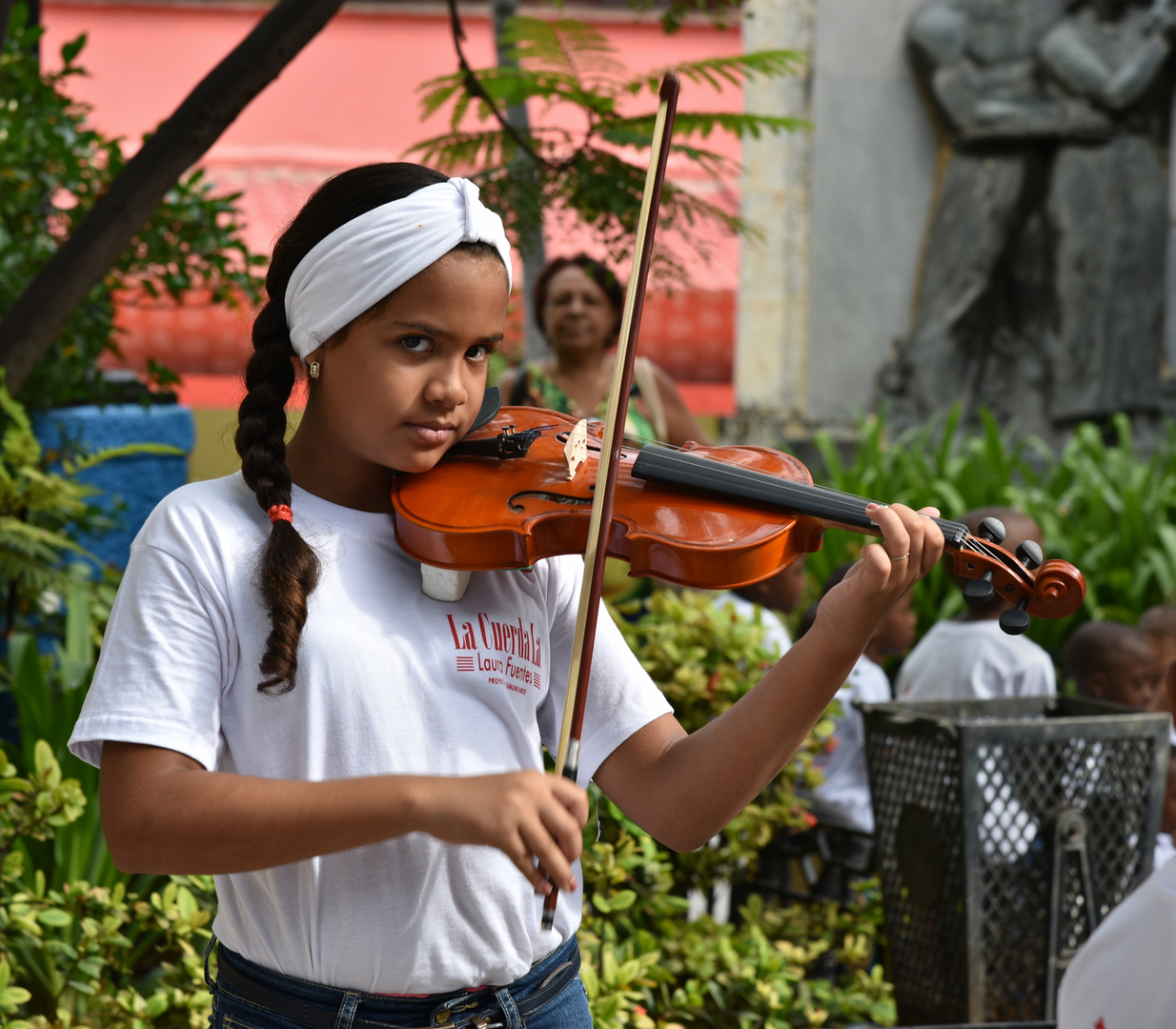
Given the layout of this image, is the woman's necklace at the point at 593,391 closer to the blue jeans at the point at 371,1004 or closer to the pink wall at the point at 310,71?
the blue jeans at the point at 371,1004

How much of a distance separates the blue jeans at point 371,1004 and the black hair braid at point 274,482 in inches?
11.4

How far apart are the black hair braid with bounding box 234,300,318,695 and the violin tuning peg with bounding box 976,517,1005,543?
74 cm

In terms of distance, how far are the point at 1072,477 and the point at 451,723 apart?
5114mm

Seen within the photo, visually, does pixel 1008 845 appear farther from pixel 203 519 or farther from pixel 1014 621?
pixel 203 519

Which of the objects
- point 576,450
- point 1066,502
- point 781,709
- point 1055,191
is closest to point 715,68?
point 576,450

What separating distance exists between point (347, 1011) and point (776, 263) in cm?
648

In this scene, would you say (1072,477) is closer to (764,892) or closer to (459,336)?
(764,892)

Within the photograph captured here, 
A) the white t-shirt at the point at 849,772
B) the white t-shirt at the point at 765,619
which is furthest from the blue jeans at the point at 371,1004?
the white t-shirt at the point at 849,772

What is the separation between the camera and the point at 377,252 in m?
1.26

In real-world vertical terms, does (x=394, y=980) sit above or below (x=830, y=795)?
above

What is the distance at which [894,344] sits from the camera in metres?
7.62

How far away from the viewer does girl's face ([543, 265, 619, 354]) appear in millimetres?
3934

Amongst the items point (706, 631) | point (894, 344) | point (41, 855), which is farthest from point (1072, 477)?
point (41, 855)

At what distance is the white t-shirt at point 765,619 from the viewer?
316 cm
